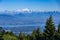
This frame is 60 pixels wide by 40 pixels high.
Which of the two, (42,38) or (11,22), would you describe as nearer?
(42,38)

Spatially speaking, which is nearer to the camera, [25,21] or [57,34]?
[57,34]

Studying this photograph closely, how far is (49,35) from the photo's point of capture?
47.4 ft

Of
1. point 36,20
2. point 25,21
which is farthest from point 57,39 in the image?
point 36,20

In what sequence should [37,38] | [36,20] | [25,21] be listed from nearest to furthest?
[37,38] < [25,21] < [36,20]

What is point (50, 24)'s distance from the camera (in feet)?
48.4

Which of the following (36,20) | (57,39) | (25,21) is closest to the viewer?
(57,39)

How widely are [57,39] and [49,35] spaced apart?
69 cm

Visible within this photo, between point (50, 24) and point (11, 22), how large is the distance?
1981cm

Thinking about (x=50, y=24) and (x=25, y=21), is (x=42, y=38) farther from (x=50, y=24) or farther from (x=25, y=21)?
(x=25, y=21)

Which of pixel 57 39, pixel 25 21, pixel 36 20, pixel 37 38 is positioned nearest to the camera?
pixel 57 39

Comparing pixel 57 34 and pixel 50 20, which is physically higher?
pixel 50 20

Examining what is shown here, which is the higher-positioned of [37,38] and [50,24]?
[50,24]

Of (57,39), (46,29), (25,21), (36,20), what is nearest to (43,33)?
(46,29)

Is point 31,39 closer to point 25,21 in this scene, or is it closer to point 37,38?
point 37,38
